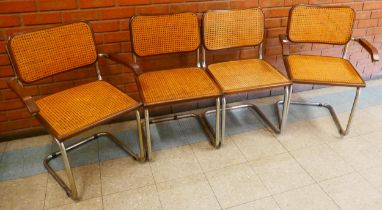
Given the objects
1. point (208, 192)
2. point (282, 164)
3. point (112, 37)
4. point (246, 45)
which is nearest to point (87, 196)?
point (208, 192)

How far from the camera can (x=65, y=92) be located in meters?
1.87

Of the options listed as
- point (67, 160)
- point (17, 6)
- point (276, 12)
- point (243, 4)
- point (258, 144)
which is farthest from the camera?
point (276, 12)

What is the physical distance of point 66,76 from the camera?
2139mm

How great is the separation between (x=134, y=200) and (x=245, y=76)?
3.35ft

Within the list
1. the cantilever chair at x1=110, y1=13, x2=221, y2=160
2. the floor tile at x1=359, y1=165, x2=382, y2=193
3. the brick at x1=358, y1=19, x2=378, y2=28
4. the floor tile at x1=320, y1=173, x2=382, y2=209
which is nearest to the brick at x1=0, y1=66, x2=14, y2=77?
the cantilever chair at x1=110, y1=13, x2=221, y2=160

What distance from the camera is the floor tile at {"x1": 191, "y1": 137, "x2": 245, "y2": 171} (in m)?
1.98

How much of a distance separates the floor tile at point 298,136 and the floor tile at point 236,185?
400 millimetres

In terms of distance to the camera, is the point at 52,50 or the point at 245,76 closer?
the point at 52,50

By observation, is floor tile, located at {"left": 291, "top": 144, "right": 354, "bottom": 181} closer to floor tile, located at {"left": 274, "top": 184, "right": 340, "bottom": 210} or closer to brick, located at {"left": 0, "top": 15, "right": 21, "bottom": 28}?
floor tile, located at {"left": 274, "top": 184, "right": 340, "bottom": 210}

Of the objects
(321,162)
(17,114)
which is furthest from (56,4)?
(321,162)

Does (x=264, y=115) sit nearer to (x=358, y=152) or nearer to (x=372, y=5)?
(x=358, y=152)

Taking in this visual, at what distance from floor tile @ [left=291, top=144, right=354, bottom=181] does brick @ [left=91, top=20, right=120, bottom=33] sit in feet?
4.72

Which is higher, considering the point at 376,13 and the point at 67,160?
the point at 376,13

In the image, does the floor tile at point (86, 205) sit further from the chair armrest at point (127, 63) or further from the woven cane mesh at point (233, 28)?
the woven cane mesh at point (233, 28)
